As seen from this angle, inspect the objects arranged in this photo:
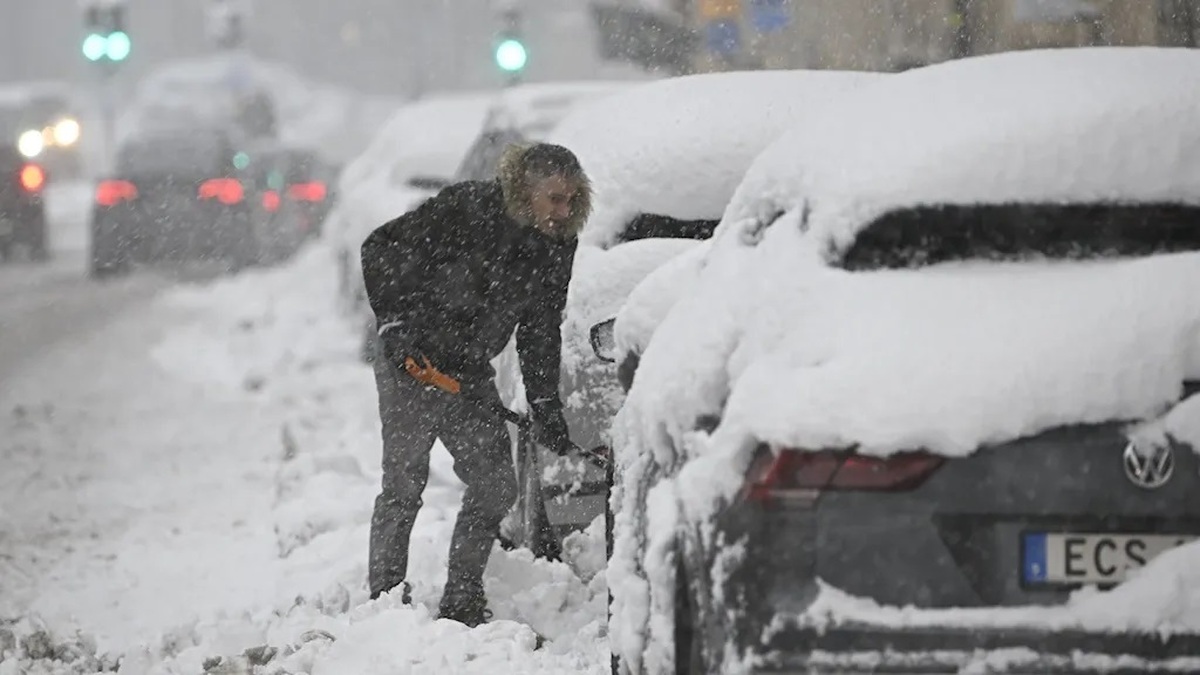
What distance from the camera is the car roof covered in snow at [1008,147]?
409cm

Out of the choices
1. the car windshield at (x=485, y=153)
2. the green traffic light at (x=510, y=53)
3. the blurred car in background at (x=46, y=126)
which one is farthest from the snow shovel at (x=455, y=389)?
the blurred car in background at (x=46, y=126)

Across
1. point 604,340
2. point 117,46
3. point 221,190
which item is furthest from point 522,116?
point 117,46

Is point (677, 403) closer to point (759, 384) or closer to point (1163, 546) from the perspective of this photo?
point (759, 384)

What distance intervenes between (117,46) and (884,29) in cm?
1164

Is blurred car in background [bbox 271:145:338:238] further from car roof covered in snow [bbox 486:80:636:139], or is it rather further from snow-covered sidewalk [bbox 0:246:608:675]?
car roof covered in snow [bbox 486:80:636:139]

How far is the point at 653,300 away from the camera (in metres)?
4.92

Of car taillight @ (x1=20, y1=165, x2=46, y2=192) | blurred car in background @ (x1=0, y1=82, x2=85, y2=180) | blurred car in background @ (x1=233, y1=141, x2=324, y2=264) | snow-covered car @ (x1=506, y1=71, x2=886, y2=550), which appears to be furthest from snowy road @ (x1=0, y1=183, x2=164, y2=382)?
snow-covered car @ (x1=506, y1=71, x2=886, y2=550)

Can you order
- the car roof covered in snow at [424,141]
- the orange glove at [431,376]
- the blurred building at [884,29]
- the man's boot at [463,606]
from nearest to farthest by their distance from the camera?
the orange glove at [431,376] → the man's boot at [463,606] → the blurred building at [884,29] → the car roof covered in snow at [424,141]

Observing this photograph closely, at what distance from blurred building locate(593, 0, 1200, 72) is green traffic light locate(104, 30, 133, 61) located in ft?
24.7

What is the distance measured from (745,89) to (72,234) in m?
26.7

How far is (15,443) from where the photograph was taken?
35.6 ft

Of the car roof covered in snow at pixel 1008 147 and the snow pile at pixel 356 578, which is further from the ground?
the car roof covered in snow at pixel 1008 147

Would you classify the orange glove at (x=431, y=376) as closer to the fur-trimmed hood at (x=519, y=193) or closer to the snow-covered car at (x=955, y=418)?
the fur-trimmed hood at (x=519, y=193)

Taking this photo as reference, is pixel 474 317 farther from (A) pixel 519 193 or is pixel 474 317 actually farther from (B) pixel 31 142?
(B) pixel 31 142
